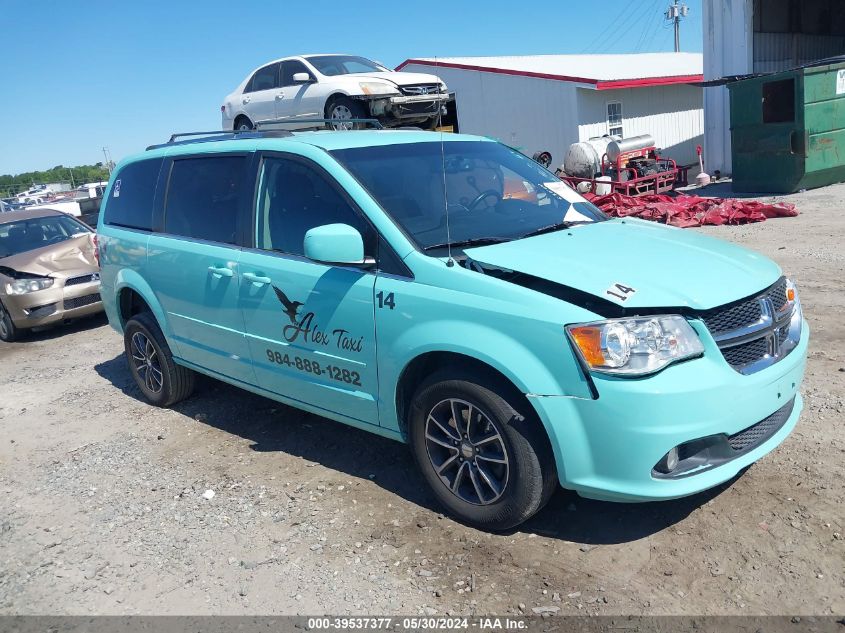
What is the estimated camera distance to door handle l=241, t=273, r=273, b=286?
13.9 feet

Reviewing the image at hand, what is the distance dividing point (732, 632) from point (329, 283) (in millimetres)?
2472

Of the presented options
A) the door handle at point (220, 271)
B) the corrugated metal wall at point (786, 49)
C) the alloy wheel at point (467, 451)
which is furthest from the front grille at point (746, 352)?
the corrugated metal wall at point (786, 49)

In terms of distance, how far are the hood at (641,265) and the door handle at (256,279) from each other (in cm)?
134

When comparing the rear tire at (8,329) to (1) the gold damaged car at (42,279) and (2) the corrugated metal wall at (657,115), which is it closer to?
(1) the gold damaged car at (42,279)

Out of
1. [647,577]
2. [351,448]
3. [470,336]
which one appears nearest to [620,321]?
[470,336]

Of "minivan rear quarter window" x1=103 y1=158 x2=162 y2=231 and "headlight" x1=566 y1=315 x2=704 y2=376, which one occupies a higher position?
"minivan rear quarter window" x1=103 y1=158 x2=162 y2=231

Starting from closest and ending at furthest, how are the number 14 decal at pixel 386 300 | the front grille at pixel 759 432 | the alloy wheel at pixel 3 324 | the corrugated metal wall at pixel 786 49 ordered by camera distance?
the front grille at pixel 759 432 → the number 14 decal at pixel 386 300 → the alloy wheel at pixel 3 324 → the corrugated metal wall at pixel 786 49

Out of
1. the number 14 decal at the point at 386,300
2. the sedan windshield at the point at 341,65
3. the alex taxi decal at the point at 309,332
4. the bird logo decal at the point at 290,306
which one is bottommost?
the alex taxi decal at the point at 309,332

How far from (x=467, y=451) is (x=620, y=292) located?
1.06m

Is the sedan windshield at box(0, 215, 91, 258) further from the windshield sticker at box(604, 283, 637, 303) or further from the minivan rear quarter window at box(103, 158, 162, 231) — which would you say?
the windshield sticker at box(604, 283, 637, 303)

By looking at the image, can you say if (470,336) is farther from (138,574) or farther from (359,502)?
(138,574)

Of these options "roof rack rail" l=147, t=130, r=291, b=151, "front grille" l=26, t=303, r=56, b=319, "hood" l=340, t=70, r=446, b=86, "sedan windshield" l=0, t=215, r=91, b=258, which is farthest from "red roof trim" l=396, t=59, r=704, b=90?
"roof rack rail" l=147, t=130, r=291, b=151

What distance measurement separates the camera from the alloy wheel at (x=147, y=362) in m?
5.71

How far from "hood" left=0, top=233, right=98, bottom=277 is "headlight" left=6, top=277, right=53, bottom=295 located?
4.7 inches
